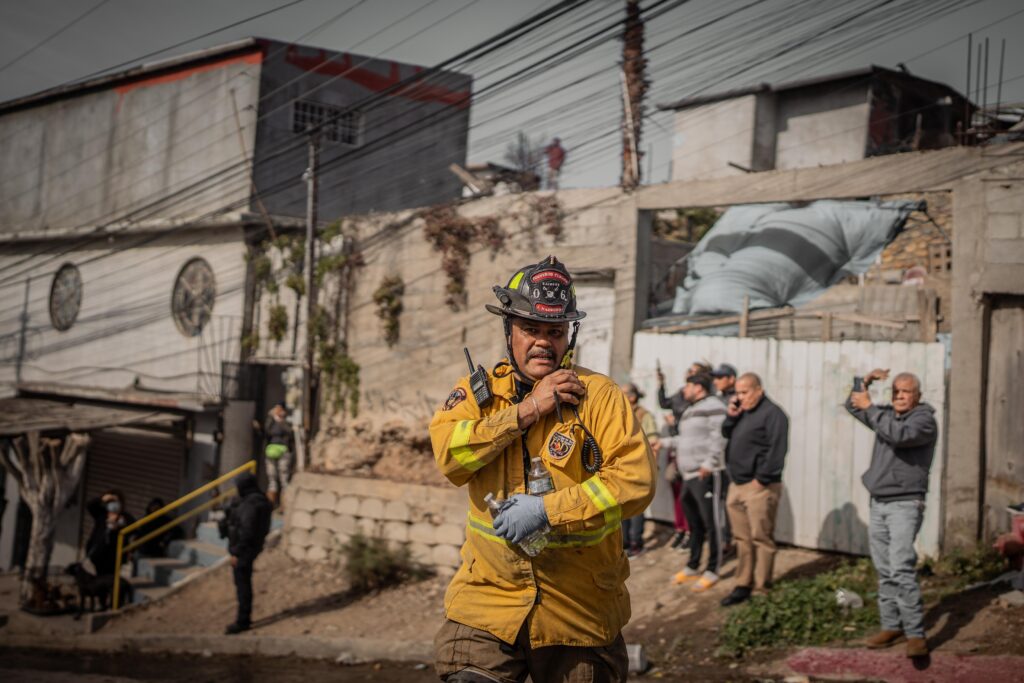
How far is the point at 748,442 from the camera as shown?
7527 millimetres

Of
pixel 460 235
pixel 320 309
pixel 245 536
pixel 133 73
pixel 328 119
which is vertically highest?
pixel 133 73

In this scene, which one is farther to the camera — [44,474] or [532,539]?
[44,474]

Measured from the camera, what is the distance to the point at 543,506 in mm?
3182

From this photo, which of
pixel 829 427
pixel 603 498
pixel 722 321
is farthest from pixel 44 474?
pixel 603 498

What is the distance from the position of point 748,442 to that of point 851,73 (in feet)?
57.0

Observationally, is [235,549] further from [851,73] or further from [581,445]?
[851,73]

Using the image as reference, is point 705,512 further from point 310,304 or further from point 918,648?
point 310,304

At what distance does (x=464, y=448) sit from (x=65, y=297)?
22392 millimetres

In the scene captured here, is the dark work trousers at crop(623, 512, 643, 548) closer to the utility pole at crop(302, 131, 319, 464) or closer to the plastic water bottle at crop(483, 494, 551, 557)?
the plastic water bottle at crop(483, 494, 551, 557)

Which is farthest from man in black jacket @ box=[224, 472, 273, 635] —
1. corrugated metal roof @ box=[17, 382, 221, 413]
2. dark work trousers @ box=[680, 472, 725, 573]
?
corrugated metal roof @ box=[17, 382, 221, 413]

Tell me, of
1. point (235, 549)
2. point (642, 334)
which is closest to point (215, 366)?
point (235, 549)

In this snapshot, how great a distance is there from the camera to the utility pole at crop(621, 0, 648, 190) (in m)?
11.7

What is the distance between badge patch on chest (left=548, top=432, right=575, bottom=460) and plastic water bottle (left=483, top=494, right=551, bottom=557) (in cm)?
29

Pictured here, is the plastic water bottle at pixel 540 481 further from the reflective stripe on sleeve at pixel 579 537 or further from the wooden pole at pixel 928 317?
the wooden pole at pixel 928 317
